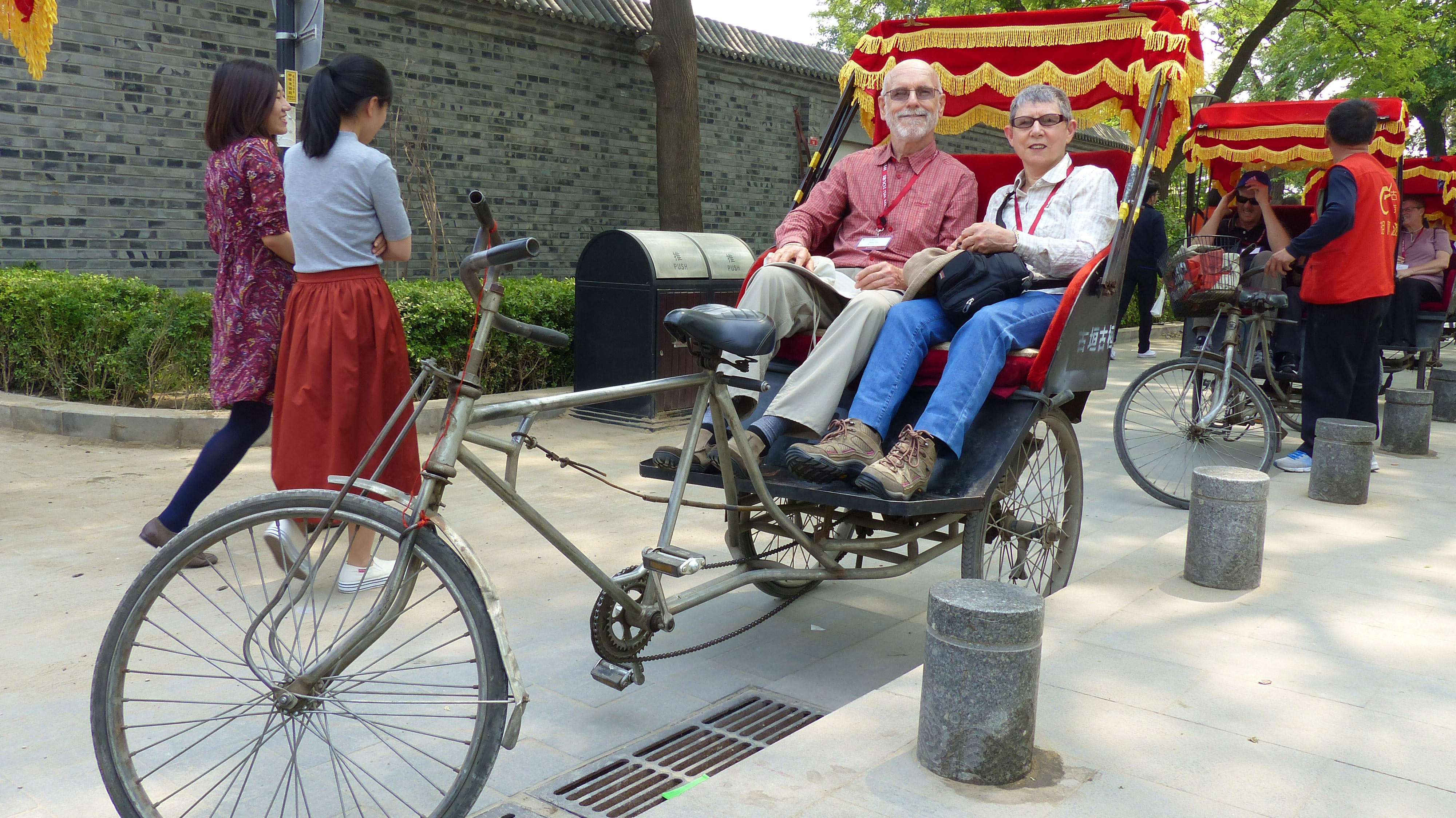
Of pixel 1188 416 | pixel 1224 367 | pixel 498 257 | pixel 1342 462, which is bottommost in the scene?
pixel 1342 462

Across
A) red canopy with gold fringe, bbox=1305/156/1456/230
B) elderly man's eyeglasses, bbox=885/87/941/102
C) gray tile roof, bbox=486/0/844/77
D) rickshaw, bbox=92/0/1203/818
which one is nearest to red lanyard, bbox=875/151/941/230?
elderly man's eyeglasses, bbox=885/87/941/102

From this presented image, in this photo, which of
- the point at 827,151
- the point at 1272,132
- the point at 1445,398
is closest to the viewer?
the point at 827,151

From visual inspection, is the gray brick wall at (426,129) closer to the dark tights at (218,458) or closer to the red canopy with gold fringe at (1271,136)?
the dark tights at (218,458)

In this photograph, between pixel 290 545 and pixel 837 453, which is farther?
pixel 837 453

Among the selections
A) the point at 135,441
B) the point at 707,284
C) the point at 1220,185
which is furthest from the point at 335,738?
the point at 1220,185

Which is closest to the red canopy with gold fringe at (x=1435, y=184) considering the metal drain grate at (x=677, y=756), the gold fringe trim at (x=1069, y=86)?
the gold fringe trim at (x=1069, y=86)

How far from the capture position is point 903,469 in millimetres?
3215

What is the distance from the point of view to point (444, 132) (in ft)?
39.9

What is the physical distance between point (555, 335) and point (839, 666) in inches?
70.0

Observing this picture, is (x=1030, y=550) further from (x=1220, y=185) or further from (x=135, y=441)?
(x=1220, y=185)

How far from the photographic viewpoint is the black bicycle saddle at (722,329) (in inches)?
114

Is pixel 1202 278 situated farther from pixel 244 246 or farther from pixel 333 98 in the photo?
pixel 244 246

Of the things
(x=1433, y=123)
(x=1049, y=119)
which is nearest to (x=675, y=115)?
(x=1049, y=119)

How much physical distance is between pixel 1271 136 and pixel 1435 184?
3071 mm
